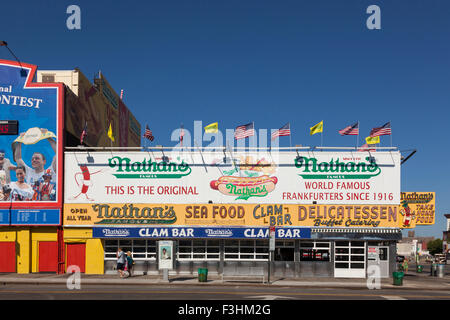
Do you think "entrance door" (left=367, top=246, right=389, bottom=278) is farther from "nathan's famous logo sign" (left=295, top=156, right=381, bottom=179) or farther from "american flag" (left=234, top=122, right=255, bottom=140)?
"american flag" (left=234, top=122, right=255, bottom=140)

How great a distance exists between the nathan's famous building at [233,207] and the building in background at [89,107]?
3975 mm

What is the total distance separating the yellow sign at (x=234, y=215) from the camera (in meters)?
29.2

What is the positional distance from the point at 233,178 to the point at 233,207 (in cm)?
203

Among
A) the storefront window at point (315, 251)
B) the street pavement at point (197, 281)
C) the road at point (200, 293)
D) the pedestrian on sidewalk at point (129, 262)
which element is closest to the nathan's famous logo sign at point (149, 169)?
the pedestrian on sidewalk at point (129, 262)

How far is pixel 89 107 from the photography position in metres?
38.8

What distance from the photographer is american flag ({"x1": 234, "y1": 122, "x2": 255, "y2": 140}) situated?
2911 cm

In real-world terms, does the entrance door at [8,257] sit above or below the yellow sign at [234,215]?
below

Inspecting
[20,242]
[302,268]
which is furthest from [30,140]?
[302,268]

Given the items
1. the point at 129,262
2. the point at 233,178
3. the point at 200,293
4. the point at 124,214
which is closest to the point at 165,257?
the point at 129,262

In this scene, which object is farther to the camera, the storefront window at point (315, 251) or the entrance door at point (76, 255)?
the entrance door at point (76, 255)

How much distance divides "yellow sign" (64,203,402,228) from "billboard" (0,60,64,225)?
6.38 feet

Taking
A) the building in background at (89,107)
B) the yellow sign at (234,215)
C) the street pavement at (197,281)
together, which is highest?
the building in background at (89,107)

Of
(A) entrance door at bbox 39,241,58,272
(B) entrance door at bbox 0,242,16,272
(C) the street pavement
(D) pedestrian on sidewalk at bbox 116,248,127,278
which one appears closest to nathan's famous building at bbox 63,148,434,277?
(C) the street pavement

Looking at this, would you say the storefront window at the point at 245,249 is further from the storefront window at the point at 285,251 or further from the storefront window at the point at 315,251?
the storefront window at the point at 315,251
